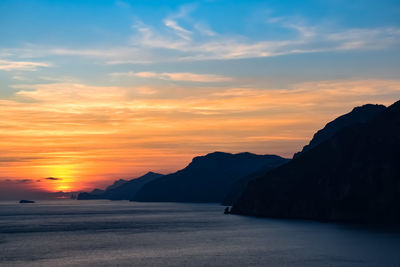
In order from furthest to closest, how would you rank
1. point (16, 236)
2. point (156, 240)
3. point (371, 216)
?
point (371, 216), point (16, 236), point (156, 240)

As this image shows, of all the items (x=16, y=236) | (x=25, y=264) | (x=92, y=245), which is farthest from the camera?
(x=16, y=236)

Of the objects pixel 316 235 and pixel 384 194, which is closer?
pixel 316 235

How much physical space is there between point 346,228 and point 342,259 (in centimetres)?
7008

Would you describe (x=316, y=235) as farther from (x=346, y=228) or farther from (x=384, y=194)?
(x=384, y=194)

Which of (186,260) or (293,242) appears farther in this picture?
(293,242)

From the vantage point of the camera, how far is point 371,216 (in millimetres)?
198500

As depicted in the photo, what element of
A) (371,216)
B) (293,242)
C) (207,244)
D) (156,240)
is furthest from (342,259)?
(371,216)

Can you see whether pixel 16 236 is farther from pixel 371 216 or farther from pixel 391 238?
pixel 371 216

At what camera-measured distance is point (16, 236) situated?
167m

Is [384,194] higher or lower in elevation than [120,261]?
higher

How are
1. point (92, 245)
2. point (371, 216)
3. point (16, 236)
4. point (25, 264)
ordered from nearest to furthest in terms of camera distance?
1. point (25, 264)
2. point (92, 245)
3. point (16, 236)
4. point (371, 216)

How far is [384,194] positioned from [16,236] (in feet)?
466

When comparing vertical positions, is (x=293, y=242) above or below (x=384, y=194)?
below

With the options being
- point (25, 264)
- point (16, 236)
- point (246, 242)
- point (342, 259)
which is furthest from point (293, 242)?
point (16, 236)
